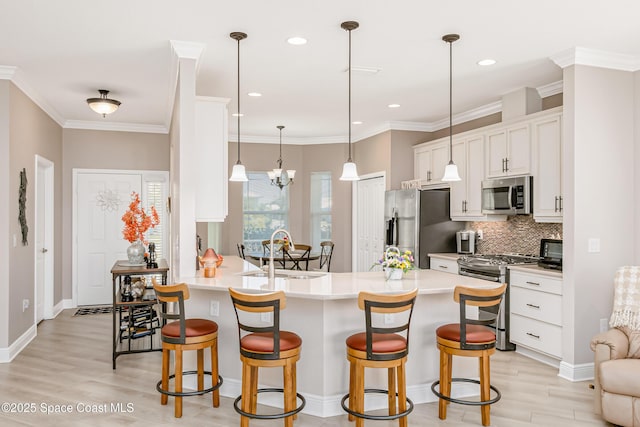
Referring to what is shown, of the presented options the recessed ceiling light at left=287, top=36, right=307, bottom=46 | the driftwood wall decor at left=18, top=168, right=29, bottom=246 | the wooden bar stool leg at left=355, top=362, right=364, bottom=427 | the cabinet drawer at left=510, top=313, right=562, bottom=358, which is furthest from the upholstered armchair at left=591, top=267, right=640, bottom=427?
the driftwood wall decor at left=18, top=168, right=29, bottom=246

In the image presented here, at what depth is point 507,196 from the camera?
5180 millimetres

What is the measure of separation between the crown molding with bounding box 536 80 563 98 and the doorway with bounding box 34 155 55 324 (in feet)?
18.9

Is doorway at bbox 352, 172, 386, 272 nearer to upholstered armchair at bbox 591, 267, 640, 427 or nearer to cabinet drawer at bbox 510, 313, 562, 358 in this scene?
cabinet drawer at bbox 510, 313, 562, 358

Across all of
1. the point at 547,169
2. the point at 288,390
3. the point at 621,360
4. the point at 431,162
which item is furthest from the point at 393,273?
the point at 431,162

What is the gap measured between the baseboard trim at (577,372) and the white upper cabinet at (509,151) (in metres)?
1.87

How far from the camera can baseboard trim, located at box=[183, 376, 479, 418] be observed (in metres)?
3.41

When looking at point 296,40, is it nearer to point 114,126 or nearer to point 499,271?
point 499,271

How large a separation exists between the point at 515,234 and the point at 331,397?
321 centimetres

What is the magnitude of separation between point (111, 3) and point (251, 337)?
7.43 ft

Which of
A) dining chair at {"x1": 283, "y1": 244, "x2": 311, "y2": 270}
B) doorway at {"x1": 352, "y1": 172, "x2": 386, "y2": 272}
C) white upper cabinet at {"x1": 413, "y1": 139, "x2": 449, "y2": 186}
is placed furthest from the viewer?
doorway at {"x1": 352, "y1": 172, "x2": 386, "y2": 272}

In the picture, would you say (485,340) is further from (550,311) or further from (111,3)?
(111,3)

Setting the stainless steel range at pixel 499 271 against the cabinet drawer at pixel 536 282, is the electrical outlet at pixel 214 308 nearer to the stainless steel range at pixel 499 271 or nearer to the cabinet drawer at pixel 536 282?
the stainless steel range at pixel 499 271

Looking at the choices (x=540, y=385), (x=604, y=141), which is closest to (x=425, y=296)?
(x=540, y=385)

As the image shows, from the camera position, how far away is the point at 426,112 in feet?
21.1
